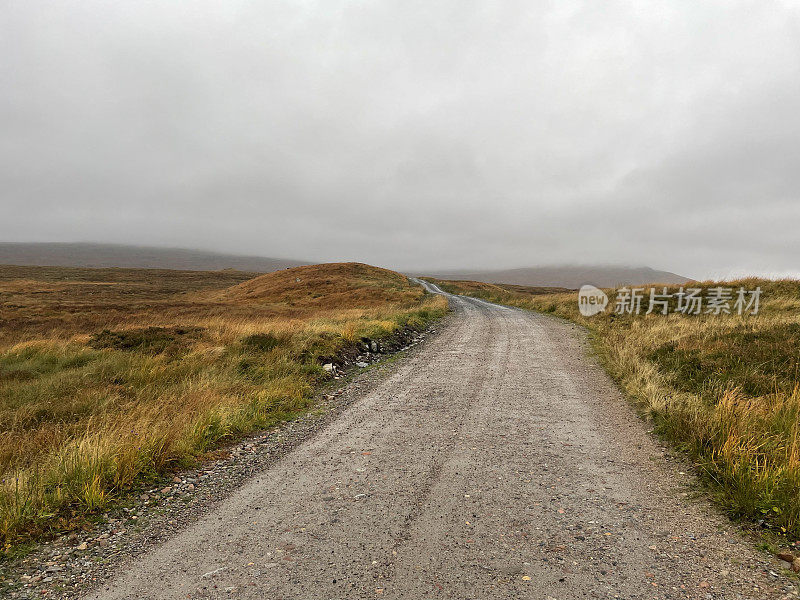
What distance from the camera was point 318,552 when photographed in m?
3.56

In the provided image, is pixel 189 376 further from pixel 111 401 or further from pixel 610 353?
pixel 610 353

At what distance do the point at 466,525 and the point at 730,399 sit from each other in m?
4.88

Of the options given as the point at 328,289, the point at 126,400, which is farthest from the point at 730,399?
the point at 328,289

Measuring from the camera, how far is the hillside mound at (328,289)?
124 feet

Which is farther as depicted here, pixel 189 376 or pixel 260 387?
pixel 189 376

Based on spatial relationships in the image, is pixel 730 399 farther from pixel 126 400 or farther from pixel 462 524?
pixel 126 400

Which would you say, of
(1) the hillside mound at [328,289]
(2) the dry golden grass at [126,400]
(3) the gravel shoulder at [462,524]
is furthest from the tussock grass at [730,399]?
(1) the hillside mound at [328,289]

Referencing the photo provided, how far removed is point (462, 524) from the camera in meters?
3.91

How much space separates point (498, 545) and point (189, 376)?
8685 millimetres

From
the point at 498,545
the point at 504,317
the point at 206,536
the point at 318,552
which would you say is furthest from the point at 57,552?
the point at 504,317

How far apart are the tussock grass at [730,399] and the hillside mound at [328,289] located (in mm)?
23520

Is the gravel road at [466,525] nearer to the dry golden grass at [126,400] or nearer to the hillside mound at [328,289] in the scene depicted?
the dry golden grass at [126,400]

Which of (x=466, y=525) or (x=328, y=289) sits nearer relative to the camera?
(x=466, y=525)


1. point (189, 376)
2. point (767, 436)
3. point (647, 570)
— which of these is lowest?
point (189, 376)
